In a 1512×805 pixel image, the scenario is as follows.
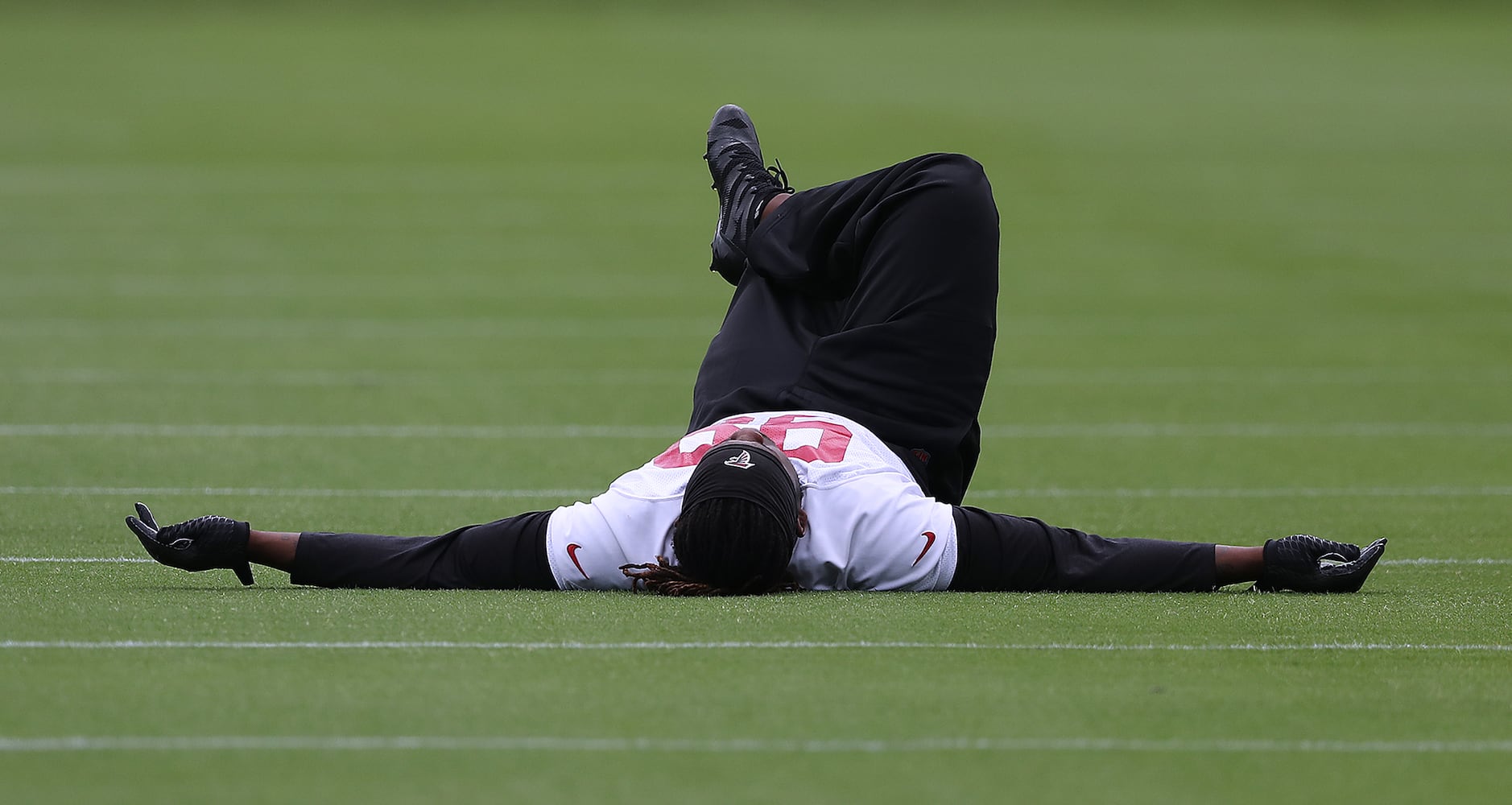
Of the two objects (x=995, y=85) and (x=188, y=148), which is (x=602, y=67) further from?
(x=188, y=148)

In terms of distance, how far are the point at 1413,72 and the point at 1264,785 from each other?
21785 millimetres

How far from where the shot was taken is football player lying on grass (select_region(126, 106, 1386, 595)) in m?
4.06

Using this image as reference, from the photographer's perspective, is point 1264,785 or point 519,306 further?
point 519,306

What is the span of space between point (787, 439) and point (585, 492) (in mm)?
1917

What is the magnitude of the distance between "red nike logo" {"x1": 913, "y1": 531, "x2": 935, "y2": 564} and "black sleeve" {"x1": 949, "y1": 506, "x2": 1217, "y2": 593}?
0.25ft

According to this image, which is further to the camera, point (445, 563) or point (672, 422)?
point (672, 422)

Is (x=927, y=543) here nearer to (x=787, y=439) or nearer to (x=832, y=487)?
(x=832, y=487)

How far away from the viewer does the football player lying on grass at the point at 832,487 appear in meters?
4.06

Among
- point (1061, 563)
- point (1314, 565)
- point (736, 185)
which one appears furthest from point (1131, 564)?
point (736, 185)

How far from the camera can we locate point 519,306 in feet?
34.8

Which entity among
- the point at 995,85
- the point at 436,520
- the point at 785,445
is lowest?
the point at 436,520

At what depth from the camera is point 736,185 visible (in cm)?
482

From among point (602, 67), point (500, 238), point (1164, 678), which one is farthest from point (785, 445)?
point (602, 67)

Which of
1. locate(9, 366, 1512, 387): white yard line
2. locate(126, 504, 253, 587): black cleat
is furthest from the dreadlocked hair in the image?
locate(9, 366, 1512, 387): white yard line
